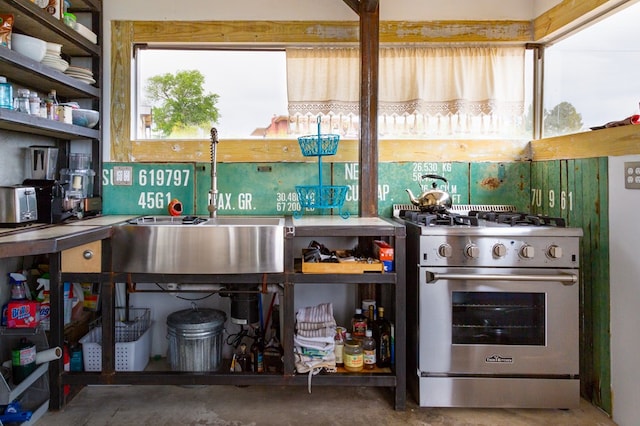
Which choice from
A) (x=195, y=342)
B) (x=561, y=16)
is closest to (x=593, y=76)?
(x=561, y=16)

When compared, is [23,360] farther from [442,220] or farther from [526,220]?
[526,220]

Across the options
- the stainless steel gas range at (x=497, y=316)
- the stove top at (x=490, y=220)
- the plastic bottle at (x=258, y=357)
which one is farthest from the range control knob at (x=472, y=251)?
the plastic bottle at (x=258, y=357)

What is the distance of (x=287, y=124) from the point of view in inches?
115

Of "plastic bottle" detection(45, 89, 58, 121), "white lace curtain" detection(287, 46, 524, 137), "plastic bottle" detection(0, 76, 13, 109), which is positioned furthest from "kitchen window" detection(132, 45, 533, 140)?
"plastic bottle" detection(0, 76, 13, 109)

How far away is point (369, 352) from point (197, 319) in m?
0.99

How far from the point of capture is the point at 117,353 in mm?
2459

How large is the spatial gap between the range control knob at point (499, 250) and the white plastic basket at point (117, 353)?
80.5 inches

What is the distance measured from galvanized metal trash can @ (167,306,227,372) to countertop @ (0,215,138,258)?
25.6 inches

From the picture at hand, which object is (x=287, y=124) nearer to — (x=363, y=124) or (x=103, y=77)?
(x=363, y=124)

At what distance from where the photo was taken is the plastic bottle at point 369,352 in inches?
90.7

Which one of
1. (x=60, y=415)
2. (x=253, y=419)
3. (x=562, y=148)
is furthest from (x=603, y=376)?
(x=60, y=415)

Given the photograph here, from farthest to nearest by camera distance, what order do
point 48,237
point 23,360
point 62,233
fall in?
1. point 23,360
2. point 62,233
3. point 48,237

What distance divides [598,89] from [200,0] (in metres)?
2.53

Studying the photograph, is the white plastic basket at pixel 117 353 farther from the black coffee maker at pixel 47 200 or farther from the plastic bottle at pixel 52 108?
the plastic bottle at pixel 52 108
